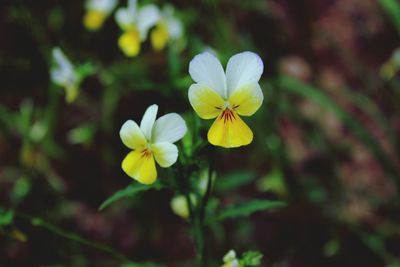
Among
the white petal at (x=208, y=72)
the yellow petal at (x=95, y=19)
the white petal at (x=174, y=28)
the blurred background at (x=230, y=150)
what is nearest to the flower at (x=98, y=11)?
the yellow petal at (x=95, y=19)

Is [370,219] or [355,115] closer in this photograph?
[370,219]

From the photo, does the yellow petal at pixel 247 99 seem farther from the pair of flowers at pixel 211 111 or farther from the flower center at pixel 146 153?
the flower center at pixel 146 153

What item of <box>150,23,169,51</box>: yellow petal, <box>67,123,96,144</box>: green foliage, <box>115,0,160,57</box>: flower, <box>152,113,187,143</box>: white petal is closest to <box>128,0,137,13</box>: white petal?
<box>115,0,160,57</box>: flower

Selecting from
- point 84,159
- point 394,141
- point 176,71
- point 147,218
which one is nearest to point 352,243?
point 394,141

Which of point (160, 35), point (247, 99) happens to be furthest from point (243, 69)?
point (160, 35)

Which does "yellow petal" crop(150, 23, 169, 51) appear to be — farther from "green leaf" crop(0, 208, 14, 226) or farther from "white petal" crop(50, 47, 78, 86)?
"green leaf" crop(0, 208, 14, 226)

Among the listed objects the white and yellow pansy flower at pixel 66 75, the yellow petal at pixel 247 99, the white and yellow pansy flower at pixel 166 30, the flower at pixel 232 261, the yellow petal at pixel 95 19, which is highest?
the yellow petal at pixel 95 19

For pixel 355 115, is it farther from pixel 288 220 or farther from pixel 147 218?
pixel 147 218
